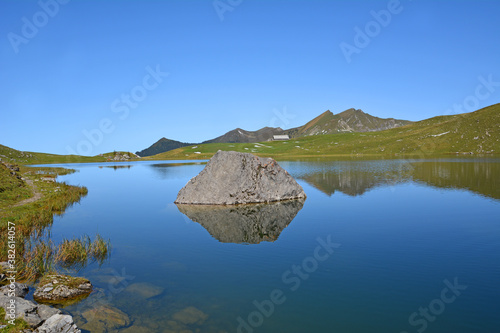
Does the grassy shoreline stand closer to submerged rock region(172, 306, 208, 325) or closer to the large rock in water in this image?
submerged rock region(172, 306, 208, 325)

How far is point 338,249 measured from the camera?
20641 millimetres

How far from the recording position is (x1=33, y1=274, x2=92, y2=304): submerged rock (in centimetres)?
1479

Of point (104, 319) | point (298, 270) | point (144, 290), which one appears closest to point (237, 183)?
point (298, 270)

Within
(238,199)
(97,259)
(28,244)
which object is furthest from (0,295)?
(238,199)

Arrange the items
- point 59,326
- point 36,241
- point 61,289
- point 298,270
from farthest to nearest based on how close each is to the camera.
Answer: point 36,241
point 298,270
point 61,289
point 59,326

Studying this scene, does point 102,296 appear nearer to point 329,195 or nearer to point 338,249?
point 338,249

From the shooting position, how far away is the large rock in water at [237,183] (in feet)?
128

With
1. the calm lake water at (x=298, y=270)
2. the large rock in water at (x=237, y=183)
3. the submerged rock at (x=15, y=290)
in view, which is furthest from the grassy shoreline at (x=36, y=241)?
the large rock in water at (x=237, y=183)

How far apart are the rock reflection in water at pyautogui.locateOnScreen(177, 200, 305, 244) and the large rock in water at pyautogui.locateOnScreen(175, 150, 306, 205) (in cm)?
122

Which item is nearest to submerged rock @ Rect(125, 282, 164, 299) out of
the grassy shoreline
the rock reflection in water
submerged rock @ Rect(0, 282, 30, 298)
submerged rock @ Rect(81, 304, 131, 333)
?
submerged rock @ Rect(81, 304, 131, 333)

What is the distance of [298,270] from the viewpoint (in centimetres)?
1736

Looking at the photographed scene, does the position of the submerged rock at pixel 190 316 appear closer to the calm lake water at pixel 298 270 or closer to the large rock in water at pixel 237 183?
the calm lake water at pixel 298 270

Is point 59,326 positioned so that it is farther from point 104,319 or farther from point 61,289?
point 61,289

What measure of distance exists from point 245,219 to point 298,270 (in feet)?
43.6
